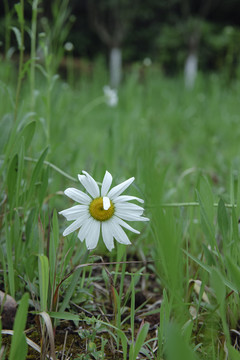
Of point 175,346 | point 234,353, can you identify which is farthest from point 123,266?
point 175,346

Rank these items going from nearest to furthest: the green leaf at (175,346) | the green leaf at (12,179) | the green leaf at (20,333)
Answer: the green leaf at (175,346)
the green leaf at (20,333)
the green leaf at (12,179)

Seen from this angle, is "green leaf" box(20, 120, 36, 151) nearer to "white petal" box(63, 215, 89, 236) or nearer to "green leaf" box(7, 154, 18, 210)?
"green leaf" box(7, 154, 18, 210)

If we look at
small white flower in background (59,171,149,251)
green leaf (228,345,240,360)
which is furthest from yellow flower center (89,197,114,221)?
green leaf (228,345,240,360)

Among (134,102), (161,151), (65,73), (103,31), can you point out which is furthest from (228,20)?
(161,151)

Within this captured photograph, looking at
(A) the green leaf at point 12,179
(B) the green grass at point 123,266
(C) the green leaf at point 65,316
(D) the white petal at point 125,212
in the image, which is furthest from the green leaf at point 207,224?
(A) the green leaf at point 12,179

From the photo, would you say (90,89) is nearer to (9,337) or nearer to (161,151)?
(161,151)

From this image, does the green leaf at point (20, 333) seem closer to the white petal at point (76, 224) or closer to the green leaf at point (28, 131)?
the white petal at point (76, 224)
